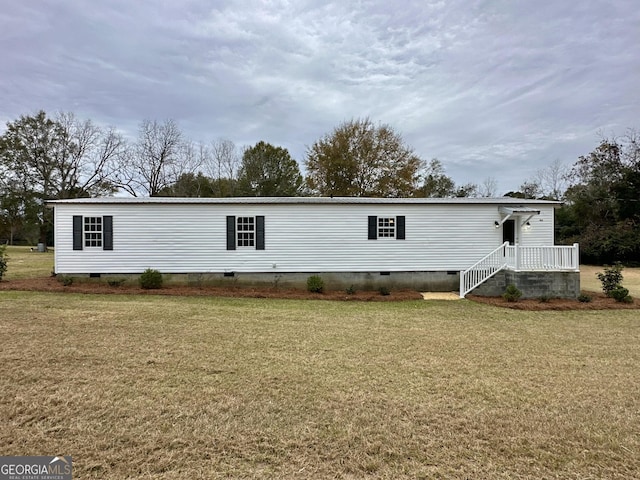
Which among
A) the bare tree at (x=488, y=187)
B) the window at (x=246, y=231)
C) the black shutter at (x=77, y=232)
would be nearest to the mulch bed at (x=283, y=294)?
the black shutter at (x=77, y=232)

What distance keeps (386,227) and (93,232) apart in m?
10.2

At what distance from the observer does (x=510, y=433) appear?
3.04 metres

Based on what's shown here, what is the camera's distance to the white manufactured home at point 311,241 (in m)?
12.0

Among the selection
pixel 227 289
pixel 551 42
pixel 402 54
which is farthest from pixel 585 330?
pixel 402 54

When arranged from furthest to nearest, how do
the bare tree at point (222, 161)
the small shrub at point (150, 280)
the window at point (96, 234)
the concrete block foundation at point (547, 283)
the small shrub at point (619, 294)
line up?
the bare tree at point (222, 161), the window at point (96, 234), the small shrub at point (150, 280), the concrete block foundation at point (547, 283), the small shrub at point (619, 294)

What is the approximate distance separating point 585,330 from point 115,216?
1374 centimetres

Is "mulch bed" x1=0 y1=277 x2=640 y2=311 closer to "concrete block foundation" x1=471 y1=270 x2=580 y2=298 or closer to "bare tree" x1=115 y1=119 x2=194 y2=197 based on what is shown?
"concrete block foundation" x1=471 y1=270 x2=580 y2=298

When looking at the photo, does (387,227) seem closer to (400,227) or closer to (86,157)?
(400,227)

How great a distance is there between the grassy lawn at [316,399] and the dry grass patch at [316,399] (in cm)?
2

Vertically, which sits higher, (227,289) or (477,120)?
(477,120)

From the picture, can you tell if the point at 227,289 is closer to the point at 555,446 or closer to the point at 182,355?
the point at 182,355

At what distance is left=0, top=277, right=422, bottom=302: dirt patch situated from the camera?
10.9 meters

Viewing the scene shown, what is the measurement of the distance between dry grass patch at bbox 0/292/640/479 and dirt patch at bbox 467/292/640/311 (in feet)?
9.44

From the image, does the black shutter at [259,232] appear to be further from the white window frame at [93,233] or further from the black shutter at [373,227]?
the white window frame at [93,233]
